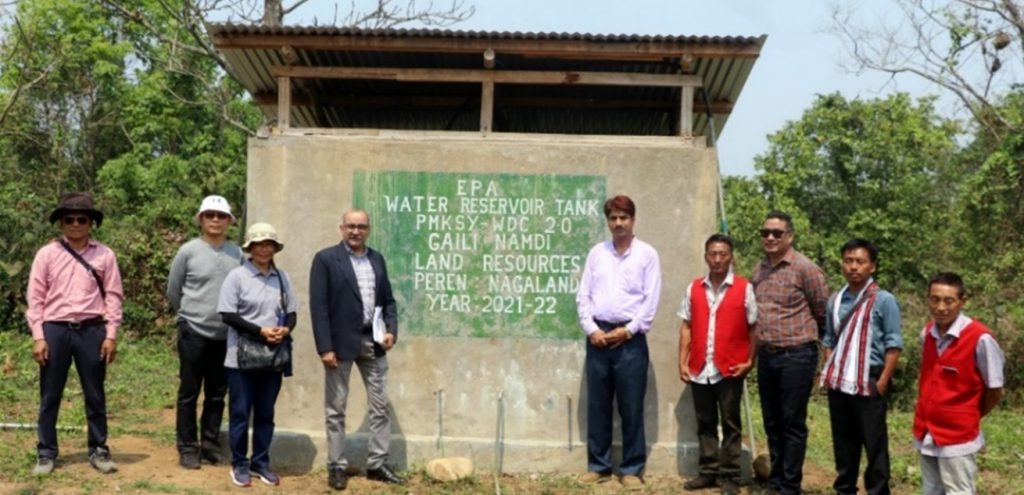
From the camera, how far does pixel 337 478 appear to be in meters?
7.30

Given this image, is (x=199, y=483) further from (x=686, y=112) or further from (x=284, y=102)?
(x=686, y=112)

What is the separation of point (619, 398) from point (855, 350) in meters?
1.64

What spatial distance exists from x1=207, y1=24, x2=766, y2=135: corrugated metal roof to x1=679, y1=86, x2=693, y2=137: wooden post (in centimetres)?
18

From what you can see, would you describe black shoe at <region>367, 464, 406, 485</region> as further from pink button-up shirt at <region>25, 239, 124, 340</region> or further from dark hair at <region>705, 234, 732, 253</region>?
dark hair at <region>705, 234, 732, 253</region>

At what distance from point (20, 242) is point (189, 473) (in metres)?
8.65

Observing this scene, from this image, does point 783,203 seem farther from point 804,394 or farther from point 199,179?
point 804,394

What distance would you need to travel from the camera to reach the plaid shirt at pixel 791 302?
698cm

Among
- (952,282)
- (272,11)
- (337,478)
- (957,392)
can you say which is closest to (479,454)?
(337,478)

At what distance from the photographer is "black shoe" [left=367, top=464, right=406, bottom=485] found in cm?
745

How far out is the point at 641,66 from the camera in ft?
28.6

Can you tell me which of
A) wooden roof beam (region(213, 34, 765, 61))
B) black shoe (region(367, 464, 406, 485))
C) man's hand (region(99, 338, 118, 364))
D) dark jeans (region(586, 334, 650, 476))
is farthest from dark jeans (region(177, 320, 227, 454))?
dark jeans (region(586, 334, 650, 476))

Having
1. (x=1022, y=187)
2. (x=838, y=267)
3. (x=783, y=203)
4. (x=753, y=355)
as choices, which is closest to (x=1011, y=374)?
(x=1022, y=187)

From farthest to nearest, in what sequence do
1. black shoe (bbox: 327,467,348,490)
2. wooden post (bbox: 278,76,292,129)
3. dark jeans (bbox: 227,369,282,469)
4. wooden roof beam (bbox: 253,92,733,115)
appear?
wooden roof beam (bbox: 253,92,733,115)
wooden post (bbox: 278,76,292,129)
black shoe (bbox: 327,467,348,490)
dark jeans (bbox: 227,369,282,469)

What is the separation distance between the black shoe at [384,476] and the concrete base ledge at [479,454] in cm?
29
